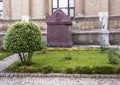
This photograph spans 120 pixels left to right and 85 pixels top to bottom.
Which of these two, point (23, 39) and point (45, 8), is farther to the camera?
point (45, 8)

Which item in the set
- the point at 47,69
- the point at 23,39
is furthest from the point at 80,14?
the point at 47,69

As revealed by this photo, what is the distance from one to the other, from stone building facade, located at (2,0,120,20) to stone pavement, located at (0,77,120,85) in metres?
16.7

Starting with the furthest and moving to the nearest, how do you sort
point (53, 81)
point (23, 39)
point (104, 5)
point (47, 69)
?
point (104, 5), point (23, 39), point (47, 69), point (53, 81)

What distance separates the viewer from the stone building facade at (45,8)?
89.0 ft

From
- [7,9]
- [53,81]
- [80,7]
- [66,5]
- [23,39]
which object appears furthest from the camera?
[7,9]

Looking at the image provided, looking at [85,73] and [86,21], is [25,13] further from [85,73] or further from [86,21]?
[85,73]

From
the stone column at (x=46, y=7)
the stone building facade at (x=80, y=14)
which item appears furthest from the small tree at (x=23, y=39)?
the stone column at (x=46, y=7)

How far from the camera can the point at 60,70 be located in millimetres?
11750

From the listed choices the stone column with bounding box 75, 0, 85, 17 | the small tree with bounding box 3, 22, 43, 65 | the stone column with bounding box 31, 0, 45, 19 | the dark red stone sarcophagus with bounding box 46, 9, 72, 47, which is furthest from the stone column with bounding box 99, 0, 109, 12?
the small tree with bounding box 3, 22, 43, 65

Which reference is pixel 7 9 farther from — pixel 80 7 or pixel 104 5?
pixel 104 5

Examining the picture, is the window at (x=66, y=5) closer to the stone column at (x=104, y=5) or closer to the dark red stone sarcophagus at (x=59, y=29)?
the stone column at (x=104, y=5)

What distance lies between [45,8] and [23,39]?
A: 1707 cm

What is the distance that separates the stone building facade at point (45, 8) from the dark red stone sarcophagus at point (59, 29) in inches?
261

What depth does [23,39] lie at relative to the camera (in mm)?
12578
